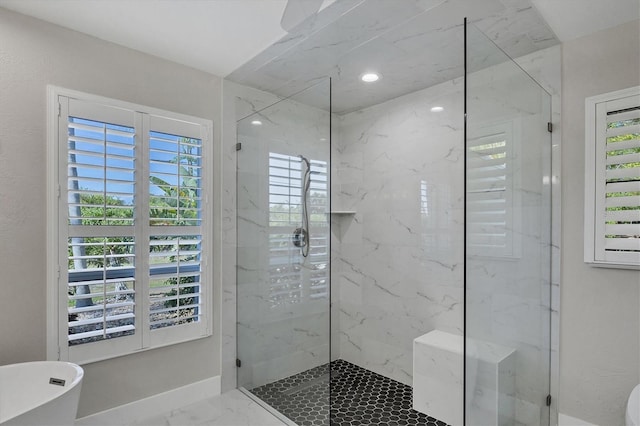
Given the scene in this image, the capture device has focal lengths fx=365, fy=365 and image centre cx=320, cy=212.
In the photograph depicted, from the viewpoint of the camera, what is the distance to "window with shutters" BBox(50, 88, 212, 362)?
7.27 feet

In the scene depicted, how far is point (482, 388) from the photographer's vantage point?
67.2 inches

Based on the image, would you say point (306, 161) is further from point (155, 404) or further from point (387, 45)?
point (155, 404)

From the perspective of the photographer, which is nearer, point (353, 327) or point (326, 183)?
point (326, 183)

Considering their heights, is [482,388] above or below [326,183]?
below

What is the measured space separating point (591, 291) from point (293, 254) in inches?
71.3

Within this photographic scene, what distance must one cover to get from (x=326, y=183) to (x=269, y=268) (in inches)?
29.8

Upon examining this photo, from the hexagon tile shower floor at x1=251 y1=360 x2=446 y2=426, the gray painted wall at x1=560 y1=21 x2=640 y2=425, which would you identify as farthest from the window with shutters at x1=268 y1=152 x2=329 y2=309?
the gray painted wall at x1=560 y1=21 x2=640 y2=425

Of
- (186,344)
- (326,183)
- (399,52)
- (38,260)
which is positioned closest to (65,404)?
(38,260)

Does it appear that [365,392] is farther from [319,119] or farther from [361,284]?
[319,119]

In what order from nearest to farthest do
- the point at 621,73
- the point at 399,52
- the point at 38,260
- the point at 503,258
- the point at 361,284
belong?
the point at 503,258 → the point at 621,73 → the point at 38,260 → the point at 399,52 → the point at 361,284

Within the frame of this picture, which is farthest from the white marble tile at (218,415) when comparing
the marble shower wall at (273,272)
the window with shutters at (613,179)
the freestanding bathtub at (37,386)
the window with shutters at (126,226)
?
the window with shutters at (613,179)

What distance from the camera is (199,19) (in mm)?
2162

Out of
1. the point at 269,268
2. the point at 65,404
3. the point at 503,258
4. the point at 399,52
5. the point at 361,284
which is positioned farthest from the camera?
the point at 361,284

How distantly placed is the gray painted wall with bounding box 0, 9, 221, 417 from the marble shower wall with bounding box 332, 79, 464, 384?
5.74 ft
